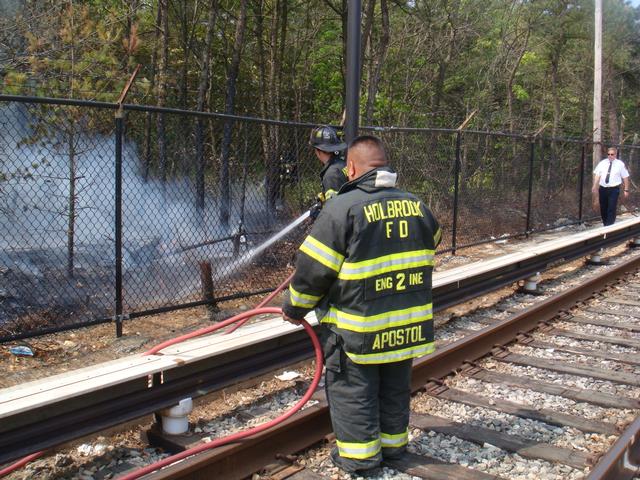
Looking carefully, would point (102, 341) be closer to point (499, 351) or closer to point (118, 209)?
point (118, 209)

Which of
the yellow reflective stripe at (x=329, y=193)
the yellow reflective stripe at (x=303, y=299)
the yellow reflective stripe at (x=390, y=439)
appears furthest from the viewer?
the yellow reflective stripe at (x=329, y=193)

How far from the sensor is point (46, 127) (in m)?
8.12

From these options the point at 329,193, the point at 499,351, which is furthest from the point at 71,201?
the point at 499,351

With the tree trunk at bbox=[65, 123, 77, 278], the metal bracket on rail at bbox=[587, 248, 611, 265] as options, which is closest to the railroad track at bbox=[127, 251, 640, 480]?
the tree trunk at bbox=[65, 123, 77, 278]

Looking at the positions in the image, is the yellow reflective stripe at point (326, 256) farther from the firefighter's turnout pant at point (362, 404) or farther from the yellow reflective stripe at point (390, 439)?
the yellow reflective stripe at point (390, 439)

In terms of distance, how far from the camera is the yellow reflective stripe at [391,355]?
376 centimetres

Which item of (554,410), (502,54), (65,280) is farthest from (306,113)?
(554,410)

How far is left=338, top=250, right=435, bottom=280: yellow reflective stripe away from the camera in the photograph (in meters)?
3.71

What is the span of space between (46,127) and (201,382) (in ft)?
15.7

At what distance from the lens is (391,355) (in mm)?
3848

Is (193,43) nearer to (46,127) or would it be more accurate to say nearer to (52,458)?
(46,127)

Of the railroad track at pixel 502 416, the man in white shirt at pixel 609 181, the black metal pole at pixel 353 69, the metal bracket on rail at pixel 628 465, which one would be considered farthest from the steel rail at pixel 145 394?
the man in white shirt at pixel 609 181

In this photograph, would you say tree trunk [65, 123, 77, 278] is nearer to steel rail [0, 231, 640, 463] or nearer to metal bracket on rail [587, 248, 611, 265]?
steel rail [0, 231, 640, 463]

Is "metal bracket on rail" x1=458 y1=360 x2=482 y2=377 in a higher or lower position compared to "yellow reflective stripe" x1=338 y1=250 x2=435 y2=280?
lower
